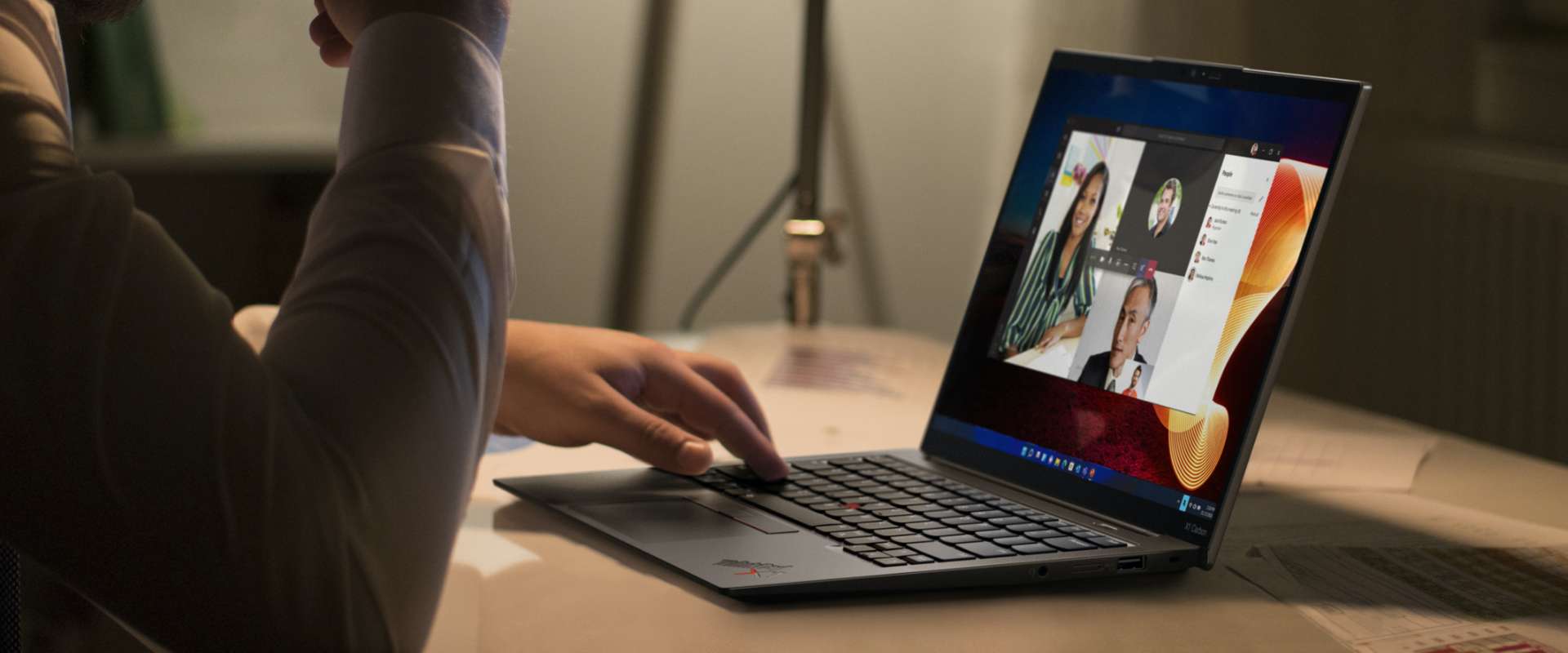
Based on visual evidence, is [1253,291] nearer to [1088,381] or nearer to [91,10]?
[1088,381]

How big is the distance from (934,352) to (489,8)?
0.74 metres

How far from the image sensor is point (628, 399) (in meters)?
0.82

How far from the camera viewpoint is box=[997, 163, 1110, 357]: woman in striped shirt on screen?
2.55 ft

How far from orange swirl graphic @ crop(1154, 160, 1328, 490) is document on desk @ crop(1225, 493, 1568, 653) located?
2.1 inches

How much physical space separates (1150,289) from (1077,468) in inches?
3.8

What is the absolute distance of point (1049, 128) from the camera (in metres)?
0.85

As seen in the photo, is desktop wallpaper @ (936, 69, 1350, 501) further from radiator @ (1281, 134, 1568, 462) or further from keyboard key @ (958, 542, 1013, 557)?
radiator @ (1281, 134, 1568, 462)

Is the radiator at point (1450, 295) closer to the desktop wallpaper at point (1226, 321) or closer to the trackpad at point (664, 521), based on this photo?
the desktop wallpaper at point (1226, 321)

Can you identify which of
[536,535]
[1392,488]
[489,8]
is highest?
[489,8]

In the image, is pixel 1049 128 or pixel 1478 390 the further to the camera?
pixel 1478 390

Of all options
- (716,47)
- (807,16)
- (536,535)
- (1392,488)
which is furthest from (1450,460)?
(716,47)

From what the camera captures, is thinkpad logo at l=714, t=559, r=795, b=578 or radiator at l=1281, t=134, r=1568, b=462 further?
radiator at l=1281, t=134, r=1568, b=462

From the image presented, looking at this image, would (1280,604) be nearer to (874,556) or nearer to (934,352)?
(874,556)

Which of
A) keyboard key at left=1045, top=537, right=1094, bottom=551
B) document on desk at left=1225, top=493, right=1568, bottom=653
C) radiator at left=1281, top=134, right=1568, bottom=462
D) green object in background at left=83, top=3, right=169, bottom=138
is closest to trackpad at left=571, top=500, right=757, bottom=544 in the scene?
keyboard key at left=1045, top=537, right=1094, bottom=551
